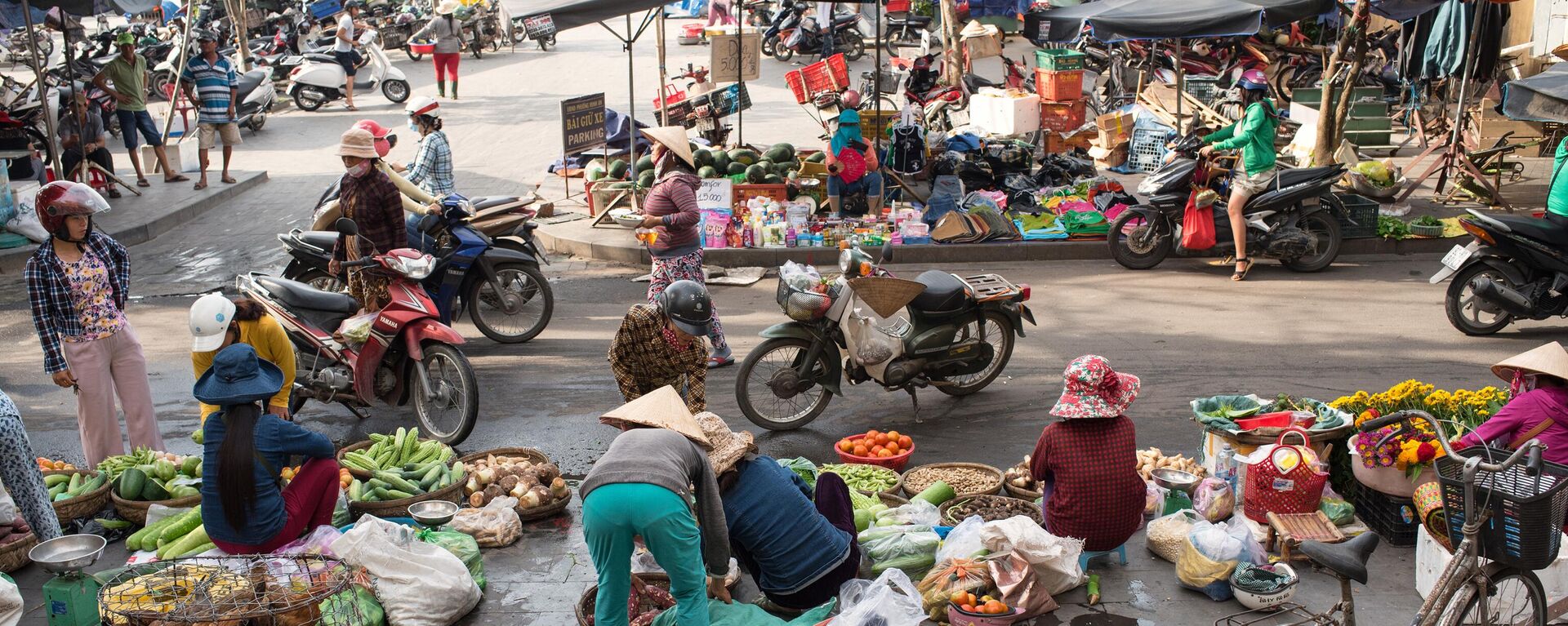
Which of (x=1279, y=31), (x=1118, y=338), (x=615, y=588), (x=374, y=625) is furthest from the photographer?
(x=1279, y=31)

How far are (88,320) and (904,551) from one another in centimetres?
460

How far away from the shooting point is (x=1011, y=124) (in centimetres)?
1698

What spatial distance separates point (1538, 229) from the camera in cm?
888

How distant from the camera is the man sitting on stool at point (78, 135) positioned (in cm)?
1414

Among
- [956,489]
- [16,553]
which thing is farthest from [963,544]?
[16,553]

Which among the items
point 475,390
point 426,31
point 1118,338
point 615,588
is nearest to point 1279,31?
point 1118,338

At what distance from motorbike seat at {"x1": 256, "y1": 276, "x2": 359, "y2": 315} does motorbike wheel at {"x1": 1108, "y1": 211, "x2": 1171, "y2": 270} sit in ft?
23.8

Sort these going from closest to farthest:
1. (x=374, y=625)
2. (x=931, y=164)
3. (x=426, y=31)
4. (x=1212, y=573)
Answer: (x=374, y=625)
(x=1212, y=573)
(x=931, y=164)
(x=426, y=31)

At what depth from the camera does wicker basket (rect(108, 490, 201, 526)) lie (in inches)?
236

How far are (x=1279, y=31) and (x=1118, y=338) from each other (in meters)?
15.1

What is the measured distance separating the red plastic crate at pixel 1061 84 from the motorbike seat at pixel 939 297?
9804 mm

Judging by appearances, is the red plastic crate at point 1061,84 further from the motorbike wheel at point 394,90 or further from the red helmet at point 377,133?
the motorbike wheel at point 394,90

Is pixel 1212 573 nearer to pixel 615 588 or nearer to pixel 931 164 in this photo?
pixel 615 588

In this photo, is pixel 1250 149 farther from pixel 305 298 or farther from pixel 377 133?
pixel 305 298
